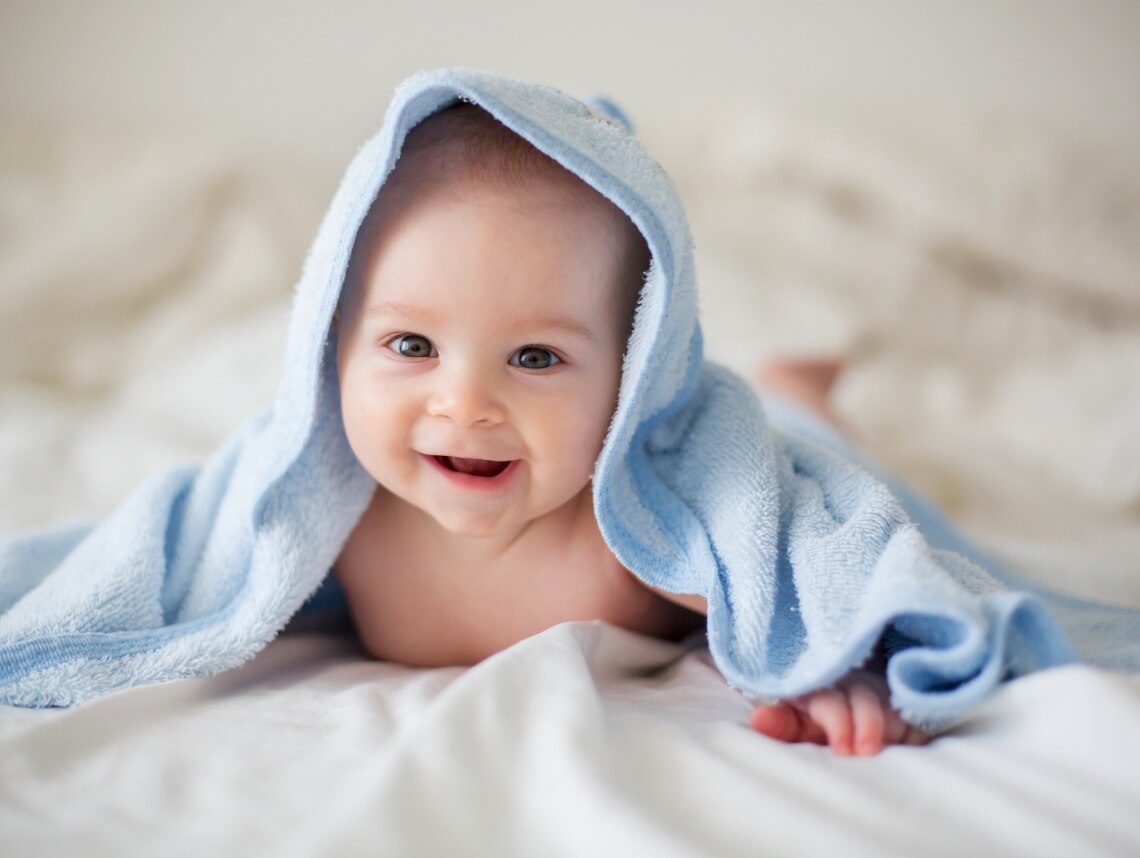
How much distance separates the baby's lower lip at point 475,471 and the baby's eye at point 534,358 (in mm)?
81

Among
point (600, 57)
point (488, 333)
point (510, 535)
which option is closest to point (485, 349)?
point (488, 333)

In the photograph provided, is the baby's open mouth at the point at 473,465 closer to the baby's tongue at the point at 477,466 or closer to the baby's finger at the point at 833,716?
the baby's tongue at the point at 477,466

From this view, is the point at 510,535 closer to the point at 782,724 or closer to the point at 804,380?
the point at 782,724

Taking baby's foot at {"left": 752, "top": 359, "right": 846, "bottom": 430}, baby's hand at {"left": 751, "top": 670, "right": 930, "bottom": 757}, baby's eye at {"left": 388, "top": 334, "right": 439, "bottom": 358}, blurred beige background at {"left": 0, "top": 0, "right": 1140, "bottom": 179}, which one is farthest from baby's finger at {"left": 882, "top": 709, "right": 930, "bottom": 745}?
blurred beige background at {"left": 0, "top": 0, "right": 1140, "bottom": 179}

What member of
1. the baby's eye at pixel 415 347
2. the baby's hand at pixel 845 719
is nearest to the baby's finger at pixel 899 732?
the baby's hand at pixel 845 719

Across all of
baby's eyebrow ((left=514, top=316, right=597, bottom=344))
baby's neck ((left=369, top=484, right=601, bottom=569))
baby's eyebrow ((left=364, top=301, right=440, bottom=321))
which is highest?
baby's eyebrow ((left=514, top=316, right=597, bottom=344))

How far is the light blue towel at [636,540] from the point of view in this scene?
724mm

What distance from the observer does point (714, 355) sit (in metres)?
1.72

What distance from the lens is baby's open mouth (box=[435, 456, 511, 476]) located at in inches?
35.6

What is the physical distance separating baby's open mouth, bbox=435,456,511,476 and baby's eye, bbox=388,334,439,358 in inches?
3.7

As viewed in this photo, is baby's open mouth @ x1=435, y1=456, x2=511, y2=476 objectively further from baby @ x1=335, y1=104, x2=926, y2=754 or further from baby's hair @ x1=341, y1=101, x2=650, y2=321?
baby's hair @ x1=341, y1=101, x2=650, y2=321

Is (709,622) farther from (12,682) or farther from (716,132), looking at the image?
(716,132)

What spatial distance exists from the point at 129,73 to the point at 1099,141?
2.00 m

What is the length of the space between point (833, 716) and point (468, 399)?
35 centimetres
